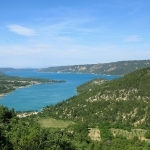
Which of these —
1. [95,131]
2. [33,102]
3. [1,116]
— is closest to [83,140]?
[95,131]

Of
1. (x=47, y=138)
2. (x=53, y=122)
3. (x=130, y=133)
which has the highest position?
(x=47, y=138)

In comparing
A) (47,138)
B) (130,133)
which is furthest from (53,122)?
(47,138)

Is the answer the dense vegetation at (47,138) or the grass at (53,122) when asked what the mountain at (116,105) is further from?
the dense vegetation at (47,138)

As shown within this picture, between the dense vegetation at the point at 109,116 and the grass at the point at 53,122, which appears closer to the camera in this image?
the dense vegetation at the point at 109,116

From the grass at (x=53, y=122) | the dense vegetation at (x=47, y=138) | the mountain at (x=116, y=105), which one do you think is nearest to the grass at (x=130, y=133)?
the dense vegetation at (x=47, y=138)

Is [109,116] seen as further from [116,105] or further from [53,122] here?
[53,122]

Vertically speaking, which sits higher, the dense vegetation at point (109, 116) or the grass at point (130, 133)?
the dense vegetation at point (109, 116)

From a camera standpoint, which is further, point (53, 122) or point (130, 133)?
point (53, 122)

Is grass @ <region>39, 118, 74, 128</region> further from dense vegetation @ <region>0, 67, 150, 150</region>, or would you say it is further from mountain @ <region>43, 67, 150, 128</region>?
mountain @ <region>43, 67, 150, 128</region>

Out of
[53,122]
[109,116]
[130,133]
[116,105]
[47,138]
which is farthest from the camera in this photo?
[116,105]
